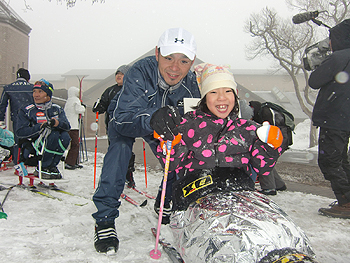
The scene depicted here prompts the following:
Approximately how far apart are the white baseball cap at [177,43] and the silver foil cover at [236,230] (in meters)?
1.41

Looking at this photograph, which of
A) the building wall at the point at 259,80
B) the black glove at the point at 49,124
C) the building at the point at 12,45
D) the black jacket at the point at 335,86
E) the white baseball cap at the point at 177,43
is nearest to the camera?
the white baseball cap at the point at 177,43

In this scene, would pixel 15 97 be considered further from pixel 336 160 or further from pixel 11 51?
pixel 11 51

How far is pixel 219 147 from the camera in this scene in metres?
2.01

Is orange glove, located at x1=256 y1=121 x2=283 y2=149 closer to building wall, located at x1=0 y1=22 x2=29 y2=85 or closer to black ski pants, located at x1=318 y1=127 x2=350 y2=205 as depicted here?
black ski pants, located at x1=318 y1=127 x2=350 y2=205

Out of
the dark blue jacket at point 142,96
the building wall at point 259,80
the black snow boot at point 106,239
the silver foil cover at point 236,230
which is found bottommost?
the black snow boot at point 106,239

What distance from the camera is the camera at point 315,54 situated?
3.78 m

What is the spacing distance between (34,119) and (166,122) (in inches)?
119

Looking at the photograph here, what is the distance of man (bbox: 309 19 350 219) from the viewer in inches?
121

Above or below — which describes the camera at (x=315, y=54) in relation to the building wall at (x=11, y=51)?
below

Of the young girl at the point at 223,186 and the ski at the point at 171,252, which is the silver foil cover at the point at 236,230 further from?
the ski at the point at 171,252

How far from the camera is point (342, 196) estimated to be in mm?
3143

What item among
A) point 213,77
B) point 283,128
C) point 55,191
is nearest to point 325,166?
point 283,128

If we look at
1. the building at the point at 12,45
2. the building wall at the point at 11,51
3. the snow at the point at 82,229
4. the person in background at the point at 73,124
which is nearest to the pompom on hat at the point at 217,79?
the snow at the point at 82,229

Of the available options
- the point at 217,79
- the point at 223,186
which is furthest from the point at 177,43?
the point at 223,186
